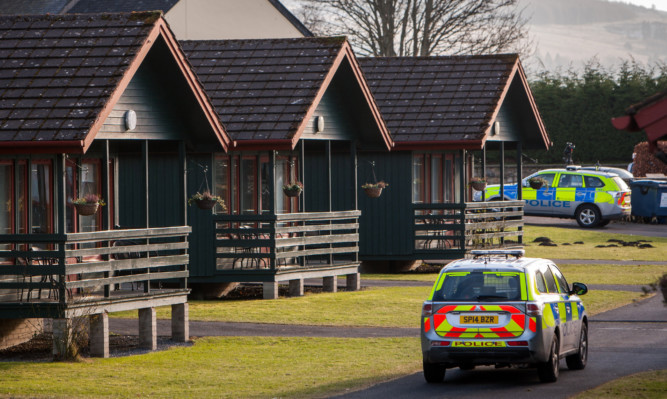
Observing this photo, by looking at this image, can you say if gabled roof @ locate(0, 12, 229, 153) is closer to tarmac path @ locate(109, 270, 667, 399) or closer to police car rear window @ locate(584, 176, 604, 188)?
tarmac path @ locate(109, 270, 667, 399)

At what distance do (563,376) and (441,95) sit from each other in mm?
16674

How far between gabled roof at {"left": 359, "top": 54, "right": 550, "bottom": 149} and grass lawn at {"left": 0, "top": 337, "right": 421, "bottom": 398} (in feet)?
38.0

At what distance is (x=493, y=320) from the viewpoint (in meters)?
14.4

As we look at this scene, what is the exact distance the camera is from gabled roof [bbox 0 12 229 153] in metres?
17.0

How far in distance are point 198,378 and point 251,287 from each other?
11583 millimetres

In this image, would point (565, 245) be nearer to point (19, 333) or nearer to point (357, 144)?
point (357, 144)

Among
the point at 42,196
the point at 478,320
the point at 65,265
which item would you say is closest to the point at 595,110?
the point at 42,196

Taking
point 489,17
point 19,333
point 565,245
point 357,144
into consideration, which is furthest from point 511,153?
point 19,333

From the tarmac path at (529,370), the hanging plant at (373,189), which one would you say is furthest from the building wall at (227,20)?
the tarmac path at (529,370)

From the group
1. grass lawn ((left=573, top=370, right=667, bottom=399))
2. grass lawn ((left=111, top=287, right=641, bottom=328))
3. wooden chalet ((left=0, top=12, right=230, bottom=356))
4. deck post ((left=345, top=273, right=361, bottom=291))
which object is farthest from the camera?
deck post ((left=345, top=273, right=361, bottom=291))

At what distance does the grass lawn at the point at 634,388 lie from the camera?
1356 centimetres

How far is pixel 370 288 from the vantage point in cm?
2747

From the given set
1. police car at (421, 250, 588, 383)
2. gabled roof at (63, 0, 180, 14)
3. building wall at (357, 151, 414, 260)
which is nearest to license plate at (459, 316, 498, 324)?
police car at (421, 250, 588, 383)

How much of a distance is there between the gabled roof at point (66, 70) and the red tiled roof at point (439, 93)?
38.2 ft
